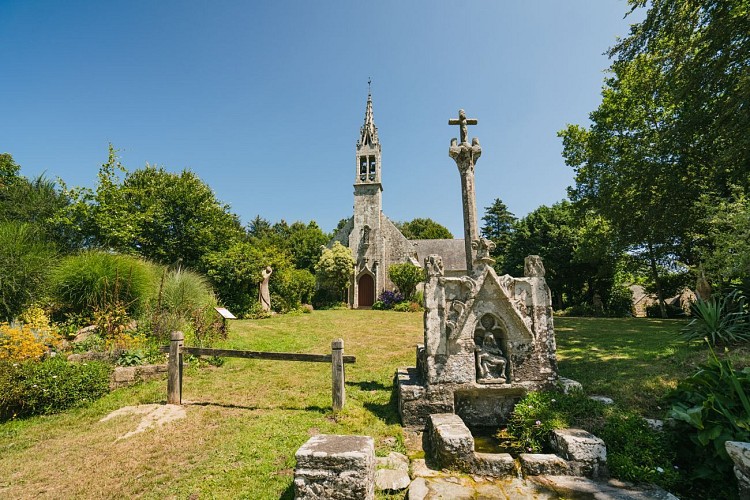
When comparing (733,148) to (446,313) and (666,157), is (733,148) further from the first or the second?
(446,313)

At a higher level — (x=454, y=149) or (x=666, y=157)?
(x=666, y=157)

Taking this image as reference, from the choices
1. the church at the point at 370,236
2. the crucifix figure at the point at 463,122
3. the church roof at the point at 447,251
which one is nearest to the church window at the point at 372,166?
the church at the point at 370,236

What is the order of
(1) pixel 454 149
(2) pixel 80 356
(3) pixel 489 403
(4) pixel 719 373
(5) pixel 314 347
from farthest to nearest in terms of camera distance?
(5) pixel 314 347 → (1) pixel 454 149 → (2) pixel 80 356 → (3) pixel 489 403 → (4) pixel 719 373

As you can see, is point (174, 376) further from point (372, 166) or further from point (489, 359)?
point (372, 166)

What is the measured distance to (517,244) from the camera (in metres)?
27.5

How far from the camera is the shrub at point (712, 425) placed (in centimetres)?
303

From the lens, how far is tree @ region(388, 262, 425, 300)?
73.5ft

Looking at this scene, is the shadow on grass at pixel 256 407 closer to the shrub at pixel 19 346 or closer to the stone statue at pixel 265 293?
the shrub at pixel 19 346

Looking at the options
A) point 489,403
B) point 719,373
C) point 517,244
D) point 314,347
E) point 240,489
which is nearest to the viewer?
point 240,489

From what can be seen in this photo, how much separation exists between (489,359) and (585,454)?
5.14 feet

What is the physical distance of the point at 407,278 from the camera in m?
22.5

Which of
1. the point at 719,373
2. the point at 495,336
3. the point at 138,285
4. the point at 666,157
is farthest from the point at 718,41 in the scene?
the point at 138,285

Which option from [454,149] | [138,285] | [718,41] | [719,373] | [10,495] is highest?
[718,41]

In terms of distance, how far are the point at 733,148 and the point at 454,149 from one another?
8.65 m
